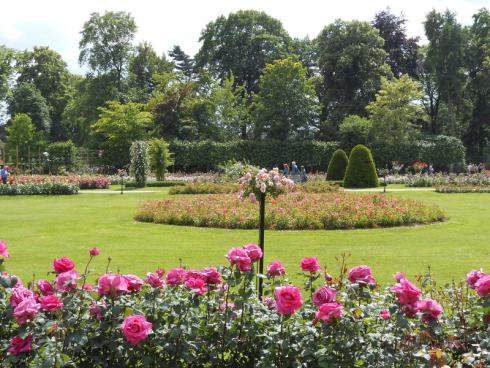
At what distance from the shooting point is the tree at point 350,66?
1761 inches

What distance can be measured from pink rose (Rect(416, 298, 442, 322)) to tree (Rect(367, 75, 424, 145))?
37790 mm

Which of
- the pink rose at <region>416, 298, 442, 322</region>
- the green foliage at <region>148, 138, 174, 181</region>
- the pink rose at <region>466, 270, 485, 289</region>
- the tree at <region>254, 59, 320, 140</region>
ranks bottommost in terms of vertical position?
the pink rose at <region>416, 298, 442, 322</region>

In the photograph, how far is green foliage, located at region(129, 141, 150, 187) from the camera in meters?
30.6

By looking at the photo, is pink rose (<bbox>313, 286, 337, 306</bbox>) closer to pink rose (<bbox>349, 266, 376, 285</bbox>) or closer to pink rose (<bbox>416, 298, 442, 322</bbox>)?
pink rose (<bbox>349, 266, 376, 285</bbox>)

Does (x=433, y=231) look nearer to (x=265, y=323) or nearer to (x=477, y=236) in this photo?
(x=477, y=236)

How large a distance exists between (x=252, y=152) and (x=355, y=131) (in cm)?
765

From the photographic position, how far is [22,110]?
172 ft

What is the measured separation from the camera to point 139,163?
30641mm

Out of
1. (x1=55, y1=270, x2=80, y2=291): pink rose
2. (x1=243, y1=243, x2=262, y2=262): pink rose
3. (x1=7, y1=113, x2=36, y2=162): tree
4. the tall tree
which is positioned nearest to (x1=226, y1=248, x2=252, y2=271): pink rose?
(x1=243, y1=243, x2=262, y2=262): pink rose

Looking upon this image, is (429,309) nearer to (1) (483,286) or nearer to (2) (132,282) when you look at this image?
(1) (483,286)

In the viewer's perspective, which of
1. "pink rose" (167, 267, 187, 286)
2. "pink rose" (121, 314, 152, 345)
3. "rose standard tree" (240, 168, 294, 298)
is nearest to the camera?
"pink rose" (121, 314, 152, 345)

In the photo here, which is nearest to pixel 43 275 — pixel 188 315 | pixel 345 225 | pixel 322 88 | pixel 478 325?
pixel 188 315

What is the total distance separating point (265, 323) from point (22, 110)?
177ft

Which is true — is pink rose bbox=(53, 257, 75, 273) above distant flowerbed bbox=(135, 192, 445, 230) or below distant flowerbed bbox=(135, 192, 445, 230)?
above
